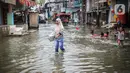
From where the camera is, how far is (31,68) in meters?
9.88

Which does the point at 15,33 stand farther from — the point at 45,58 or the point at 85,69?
the point at 85,69

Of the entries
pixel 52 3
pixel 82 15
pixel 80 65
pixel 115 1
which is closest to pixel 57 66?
pixel 80 65

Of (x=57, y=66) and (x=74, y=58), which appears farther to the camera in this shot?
(x=74, y=58)

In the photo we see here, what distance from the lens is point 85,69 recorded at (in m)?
9.60

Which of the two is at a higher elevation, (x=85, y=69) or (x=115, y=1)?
(x=115, y=1)

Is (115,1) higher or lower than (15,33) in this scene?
higher

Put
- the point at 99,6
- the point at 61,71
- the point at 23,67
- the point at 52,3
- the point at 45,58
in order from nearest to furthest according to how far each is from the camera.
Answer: the point at 61,71 → the point at 23,67 → the point at 45,58 → the point at 99,6 → the point at 52,3

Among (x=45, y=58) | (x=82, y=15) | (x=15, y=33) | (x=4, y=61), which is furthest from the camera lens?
(x=82, y=15)

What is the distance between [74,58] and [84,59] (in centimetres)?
53

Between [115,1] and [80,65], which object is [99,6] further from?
[80,65]

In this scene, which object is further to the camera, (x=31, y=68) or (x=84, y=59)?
(x=84, y=59)

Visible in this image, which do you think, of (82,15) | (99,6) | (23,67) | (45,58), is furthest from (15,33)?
(82,15)

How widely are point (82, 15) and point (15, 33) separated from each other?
181ft

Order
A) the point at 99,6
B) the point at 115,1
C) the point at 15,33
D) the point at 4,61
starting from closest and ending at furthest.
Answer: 1. the point at 4,61
2. the point at 15,33
3. the point at 115,1
4. the point at 99,6
